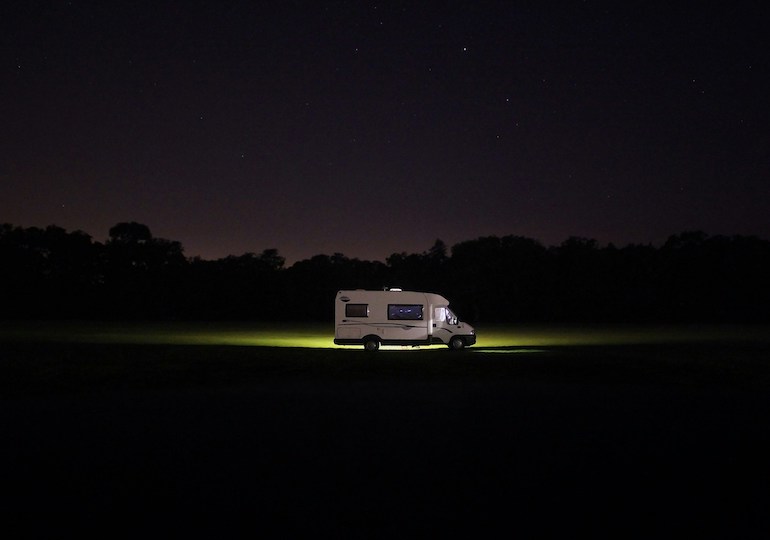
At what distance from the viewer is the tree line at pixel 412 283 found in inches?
3041

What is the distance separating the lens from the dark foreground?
7.03m

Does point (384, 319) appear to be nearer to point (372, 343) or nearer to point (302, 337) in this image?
point (372, 343)

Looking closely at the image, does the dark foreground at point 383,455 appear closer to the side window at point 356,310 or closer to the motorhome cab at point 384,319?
the motorhome cab at point 384,319

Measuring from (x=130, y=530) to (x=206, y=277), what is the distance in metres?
77.4

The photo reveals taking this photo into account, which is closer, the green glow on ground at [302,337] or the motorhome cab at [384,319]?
the motorhome cab at [384,319]

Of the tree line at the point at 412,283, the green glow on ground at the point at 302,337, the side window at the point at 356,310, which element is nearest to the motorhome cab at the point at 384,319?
the side window at the point at 356,310

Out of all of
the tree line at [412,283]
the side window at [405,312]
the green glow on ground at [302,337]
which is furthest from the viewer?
the tree line at [412,283]

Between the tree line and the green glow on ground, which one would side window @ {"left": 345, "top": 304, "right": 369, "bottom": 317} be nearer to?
the green glow on ground

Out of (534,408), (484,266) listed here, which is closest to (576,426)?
(534,408)

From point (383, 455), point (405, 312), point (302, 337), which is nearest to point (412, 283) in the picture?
point (302, 337)

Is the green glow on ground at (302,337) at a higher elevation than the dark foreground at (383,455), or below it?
higher

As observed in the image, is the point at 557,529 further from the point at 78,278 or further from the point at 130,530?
the point at 78,278

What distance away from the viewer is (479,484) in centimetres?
824

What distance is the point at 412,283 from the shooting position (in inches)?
3339
